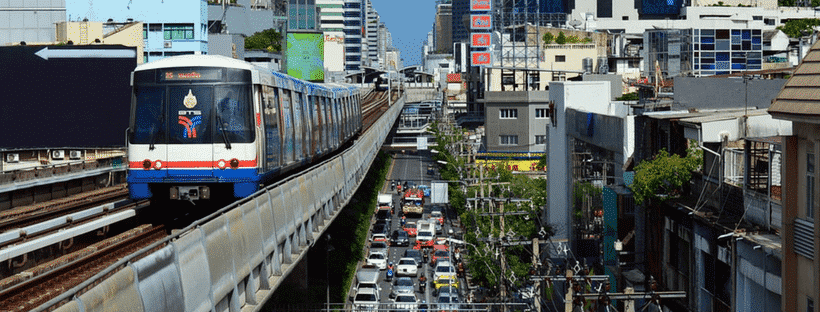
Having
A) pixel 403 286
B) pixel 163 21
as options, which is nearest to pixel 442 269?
pixel 403 286

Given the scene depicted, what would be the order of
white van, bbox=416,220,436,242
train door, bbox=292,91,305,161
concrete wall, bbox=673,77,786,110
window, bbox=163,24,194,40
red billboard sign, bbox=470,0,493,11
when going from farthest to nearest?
red billboard sign, bbox=470,0,493,11, window, bbox=163,24,194,40, white van, bbox=416,220,436,242, concrete wall, bbox=673,77,786,110, train door, bbox=292,91,305,161

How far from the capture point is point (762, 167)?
1537 centimetres

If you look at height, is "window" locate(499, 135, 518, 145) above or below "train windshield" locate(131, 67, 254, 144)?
below

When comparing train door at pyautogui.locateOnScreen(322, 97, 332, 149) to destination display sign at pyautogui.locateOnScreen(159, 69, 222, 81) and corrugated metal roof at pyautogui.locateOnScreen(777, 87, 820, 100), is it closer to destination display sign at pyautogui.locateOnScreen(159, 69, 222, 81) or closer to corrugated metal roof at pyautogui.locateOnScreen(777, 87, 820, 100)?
destination display sign at pyautogui.locateOnScreen(159, 69, 222, 81)

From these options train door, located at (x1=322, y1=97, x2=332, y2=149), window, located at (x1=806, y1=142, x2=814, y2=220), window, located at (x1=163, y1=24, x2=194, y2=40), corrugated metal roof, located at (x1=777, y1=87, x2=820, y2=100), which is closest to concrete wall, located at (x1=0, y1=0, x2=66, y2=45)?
window, located at (x1=163, y1=24, x2=194, y2=40)

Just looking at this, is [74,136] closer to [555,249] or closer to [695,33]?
[555,249]

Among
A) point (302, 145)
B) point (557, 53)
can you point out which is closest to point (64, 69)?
point (302, 145)

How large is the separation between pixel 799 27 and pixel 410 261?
4613cm

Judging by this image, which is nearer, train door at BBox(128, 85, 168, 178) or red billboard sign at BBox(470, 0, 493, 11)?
train door at BBox(128, 85, 168, 178)

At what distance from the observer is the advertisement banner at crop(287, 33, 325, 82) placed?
7119 cm

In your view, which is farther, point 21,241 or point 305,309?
point 305,309

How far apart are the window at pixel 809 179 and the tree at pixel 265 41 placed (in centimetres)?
8184

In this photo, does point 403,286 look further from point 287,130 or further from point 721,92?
point 287,130

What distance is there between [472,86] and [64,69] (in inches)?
2443
